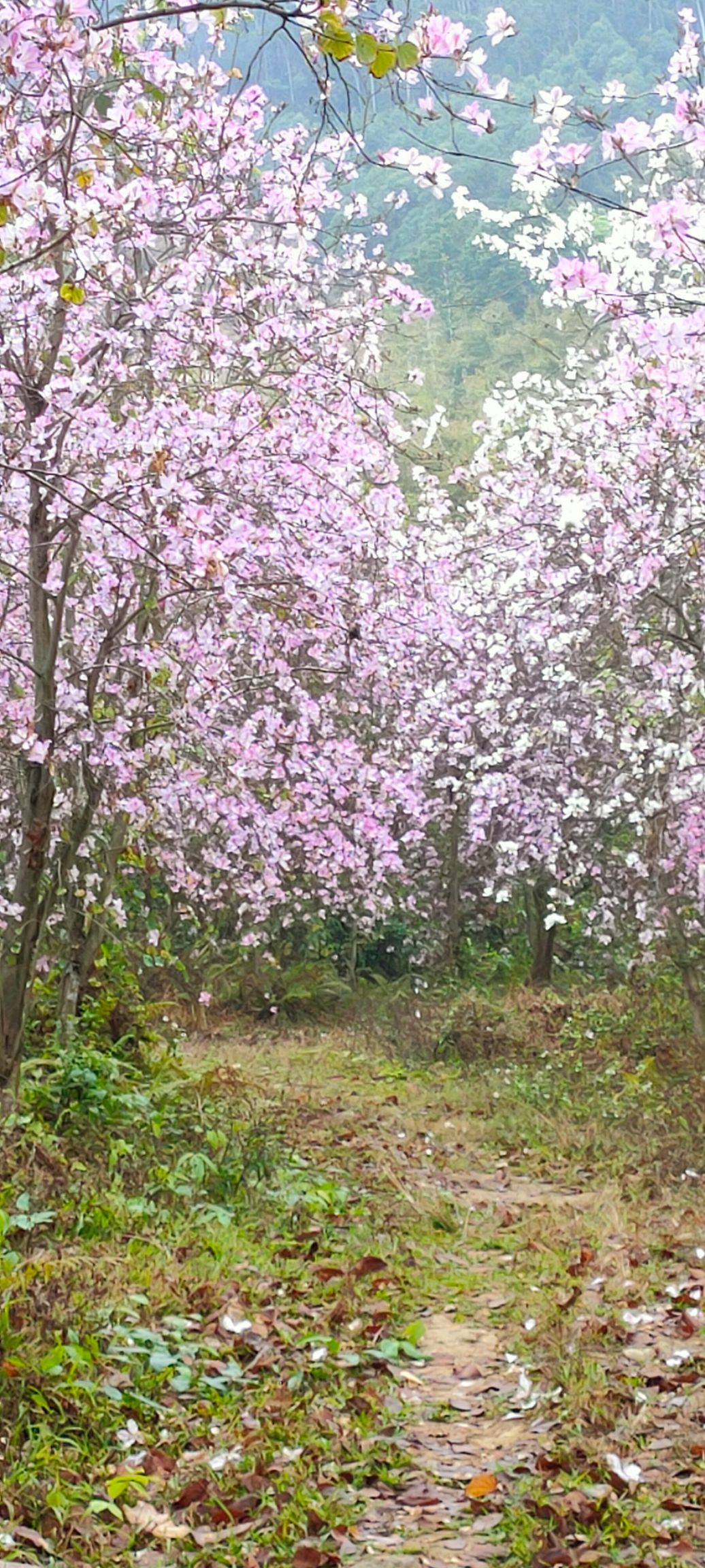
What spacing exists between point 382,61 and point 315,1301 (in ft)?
16.5

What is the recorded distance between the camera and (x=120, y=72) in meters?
7.98

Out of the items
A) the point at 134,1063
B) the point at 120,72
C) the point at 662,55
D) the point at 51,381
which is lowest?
the point at 134,1063

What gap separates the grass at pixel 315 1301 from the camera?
4.59 m

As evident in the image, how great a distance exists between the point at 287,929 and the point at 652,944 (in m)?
5.02

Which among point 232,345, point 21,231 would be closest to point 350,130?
point 21,231

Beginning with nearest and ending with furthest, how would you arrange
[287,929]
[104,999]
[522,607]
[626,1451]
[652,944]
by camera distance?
[626,1451] → [104,999] → [522,607] → [652,944] → [287,929]

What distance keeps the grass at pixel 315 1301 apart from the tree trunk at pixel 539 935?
5278mm

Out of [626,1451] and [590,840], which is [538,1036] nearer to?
[590,840]

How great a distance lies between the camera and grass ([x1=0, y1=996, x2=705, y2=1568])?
459 centimetres

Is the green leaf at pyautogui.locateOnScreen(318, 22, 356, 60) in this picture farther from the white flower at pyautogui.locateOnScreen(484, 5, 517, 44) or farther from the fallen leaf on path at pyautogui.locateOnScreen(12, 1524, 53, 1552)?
the fallen leaf on path at pyautogui.locateOnScreen(12, 1524, 53, 1552)

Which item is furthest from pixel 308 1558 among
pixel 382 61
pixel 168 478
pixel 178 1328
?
pixel 168 478

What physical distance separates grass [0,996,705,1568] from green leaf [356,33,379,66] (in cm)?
394

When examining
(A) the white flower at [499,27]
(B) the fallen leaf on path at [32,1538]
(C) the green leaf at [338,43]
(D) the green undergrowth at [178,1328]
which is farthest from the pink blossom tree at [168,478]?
(B) the fallen leaf on path at [32,1538]

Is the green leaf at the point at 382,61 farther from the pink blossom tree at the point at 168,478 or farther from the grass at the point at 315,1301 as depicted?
the grass at the point at 315,1301
